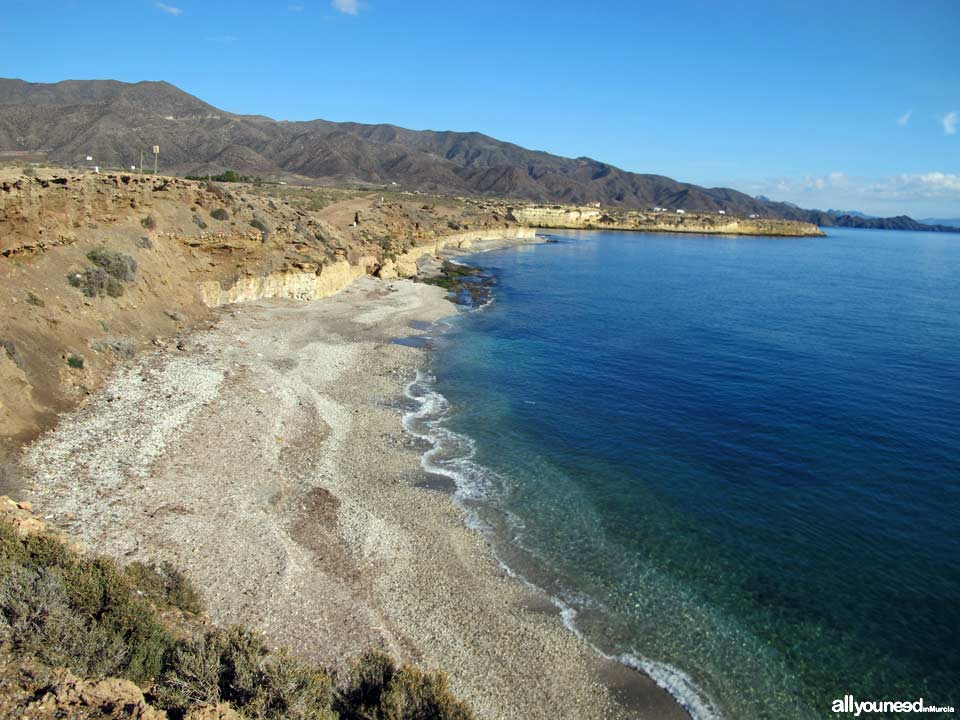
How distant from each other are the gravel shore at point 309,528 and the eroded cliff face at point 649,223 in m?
113

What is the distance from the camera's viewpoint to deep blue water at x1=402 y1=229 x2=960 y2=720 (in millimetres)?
12500

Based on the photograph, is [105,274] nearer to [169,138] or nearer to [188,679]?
[188,679]

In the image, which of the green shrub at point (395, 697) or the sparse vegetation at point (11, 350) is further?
the sparse vegetation at point (11, 350)

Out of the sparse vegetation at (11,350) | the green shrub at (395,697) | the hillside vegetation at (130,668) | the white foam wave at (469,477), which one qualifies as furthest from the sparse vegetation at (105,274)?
the green shrub at (395,697)

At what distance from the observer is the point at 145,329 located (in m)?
25.7

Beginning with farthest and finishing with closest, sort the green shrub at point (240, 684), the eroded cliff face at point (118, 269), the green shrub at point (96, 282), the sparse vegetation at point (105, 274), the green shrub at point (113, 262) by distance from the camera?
1. the green shrub at point (113, 262)
2. the sparse vegetation at point (105, 274)
3. the green shrub at point (96, 282)
4. the eroded cliff face at point (118, 269)
5. the green shrub at point (240, 684)

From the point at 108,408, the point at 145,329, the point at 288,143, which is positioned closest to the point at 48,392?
the point at 108,408

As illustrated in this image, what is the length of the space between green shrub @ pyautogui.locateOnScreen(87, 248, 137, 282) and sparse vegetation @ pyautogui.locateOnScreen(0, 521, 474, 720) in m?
19.2

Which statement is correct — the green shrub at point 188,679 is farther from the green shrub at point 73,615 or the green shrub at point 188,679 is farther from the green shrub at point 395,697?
the green shrub at point 395,697

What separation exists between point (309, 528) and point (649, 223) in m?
154

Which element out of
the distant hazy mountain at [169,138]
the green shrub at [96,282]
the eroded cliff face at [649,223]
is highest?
the distant hazy mountain at [169,138]

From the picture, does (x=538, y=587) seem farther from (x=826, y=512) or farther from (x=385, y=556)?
(x=826, y=512)

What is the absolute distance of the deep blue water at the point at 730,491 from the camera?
12.5 m

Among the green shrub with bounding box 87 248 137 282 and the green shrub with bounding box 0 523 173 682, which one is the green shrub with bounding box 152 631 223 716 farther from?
the green shrub with bounding box 87 248 137 282
